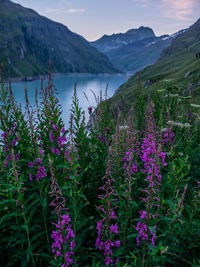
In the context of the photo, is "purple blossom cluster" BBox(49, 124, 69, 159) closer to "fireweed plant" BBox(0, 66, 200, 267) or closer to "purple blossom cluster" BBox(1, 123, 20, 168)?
"fireweed plant" BBox(0, 66, 200, 267)

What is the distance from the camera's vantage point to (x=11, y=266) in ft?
12.7

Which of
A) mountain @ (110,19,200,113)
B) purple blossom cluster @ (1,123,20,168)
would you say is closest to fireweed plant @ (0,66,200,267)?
purple blossom cluster @ (1,123,20,168)

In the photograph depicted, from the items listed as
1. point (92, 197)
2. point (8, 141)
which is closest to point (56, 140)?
point (8, 141)

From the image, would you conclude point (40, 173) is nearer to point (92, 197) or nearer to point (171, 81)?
point (92, 197)

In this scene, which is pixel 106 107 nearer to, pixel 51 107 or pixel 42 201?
pixel 51 107

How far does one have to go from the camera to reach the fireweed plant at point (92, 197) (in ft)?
9.12

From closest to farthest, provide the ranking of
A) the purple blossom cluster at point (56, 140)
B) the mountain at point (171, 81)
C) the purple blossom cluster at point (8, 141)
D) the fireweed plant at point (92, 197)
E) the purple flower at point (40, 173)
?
the fireweed plant at point (92, 197) < the purple flower at point (40, 173) < the purple blossom cluster at point (8, 141) < the purple blossom cluster at point (56, 140) < the mountain at point (171, 81)

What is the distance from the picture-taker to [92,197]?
5.01m

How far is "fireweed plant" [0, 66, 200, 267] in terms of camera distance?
9.12ft

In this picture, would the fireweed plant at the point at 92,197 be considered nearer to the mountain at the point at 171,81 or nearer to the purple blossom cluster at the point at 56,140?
the purple blossom cluster at the point at 56,140

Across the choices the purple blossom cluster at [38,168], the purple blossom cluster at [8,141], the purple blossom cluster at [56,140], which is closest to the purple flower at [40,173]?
the purple blossom cluster at [38,168]

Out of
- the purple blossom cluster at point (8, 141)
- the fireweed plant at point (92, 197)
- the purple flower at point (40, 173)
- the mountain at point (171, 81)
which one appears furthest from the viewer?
the mountain at point (171, 81)

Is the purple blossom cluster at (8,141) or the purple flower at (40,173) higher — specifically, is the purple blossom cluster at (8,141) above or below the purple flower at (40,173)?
above

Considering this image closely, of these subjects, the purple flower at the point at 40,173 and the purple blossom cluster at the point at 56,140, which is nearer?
the purple flower at the point at 40,173
